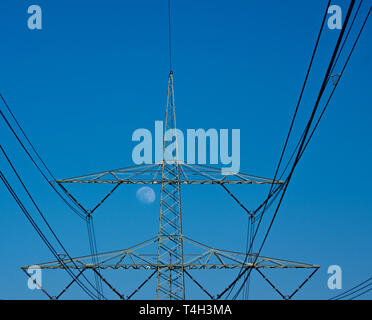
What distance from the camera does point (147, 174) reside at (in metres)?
29.8

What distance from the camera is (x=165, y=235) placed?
28984 millimetres

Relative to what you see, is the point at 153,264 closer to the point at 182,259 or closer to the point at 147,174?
the point at 182,259

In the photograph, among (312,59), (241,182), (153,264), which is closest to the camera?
(312,59)

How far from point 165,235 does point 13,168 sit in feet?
50.0
